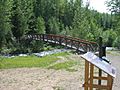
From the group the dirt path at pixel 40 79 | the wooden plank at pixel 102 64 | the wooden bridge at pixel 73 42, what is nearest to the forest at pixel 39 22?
the wooden bridge at pixel 73 42

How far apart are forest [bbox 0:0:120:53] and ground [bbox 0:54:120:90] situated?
19695mm

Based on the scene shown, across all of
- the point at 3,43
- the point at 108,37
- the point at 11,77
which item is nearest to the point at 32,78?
the point at 11,77

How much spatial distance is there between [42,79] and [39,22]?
35.6m

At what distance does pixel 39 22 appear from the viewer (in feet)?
184

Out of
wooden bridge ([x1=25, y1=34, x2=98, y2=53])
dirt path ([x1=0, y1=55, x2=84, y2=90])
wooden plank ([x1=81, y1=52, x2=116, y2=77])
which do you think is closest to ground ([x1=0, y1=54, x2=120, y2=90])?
dirt path ([x1=0, y1=55, x2=84, y2=90])

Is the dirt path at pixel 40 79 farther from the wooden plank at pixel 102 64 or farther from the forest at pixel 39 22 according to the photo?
the forest at pixel 39 22

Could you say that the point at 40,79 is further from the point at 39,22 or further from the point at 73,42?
the point at 39,22

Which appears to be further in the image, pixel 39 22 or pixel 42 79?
pixel 39 22

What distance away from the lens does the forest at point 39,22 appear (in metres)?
45.8

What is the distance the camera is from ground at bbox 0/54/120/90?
61.0ft

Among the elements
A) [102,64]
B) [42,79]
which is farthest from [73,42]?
[102,64]

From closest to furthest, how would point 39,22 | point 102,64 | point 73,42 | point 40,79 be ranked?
point 102,64 → point 40,79 → point 73,42 → point 39,22

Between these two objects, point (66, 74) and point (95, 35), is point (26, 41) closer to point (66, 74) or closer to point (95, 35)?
point (95, 35)

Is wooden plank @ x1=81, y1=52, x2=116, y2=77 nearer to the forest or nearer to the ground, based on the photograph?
the ground
